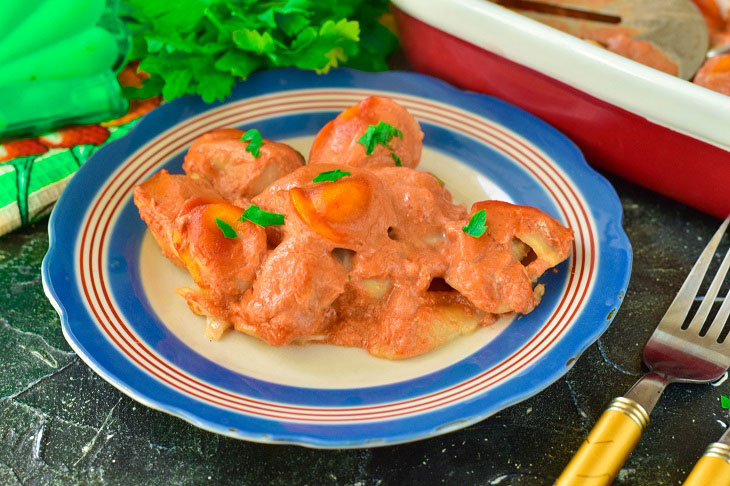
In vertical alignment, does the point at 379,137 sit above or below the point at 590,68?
below

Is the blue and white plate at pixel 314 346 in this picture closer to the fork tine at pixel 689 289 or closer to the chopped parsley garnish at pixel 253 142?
the fork tine at pixel 689 289

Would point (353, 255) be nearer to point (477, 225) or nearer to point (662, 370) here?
point (477, 225)

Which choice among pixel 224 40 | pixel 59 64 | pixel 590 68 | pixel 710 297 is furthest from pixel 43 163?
pixel 710 297

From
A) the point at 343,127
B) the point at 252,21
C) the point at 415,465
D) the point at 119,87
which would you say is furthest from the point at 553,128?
the point at 119,87

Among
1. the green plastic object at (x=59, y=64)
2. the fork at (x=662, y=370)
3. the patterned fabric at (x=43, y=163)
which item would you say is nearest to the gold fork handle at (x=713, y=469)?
the fork at (x=662, y=370)

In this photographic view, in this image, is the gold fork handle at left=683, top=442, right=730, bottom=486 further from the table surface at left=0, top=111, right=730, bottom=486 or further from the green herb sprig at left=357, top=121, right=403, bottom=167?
the green herb sprig at left=357, top=121, right=403, bottom=167
